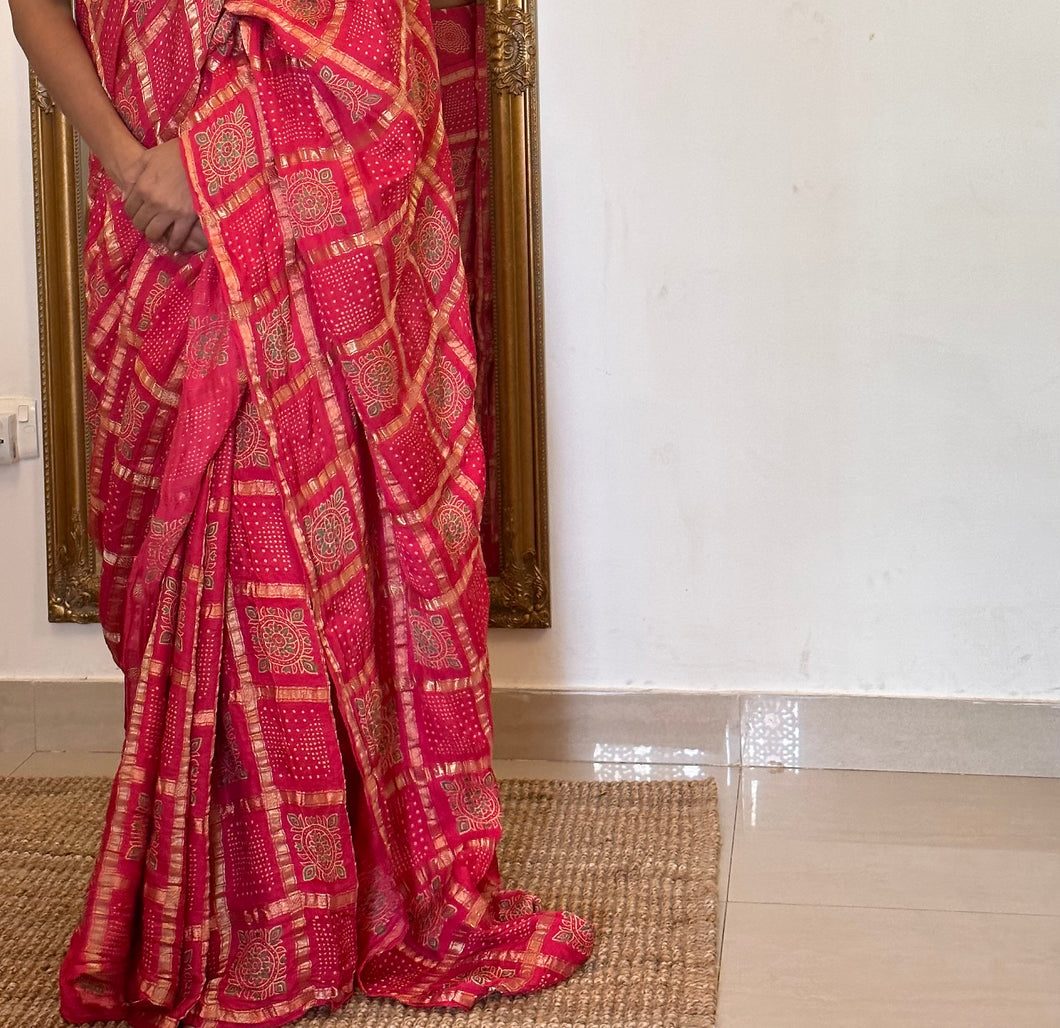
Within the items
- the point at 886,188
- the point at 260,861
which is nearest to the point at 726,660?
the point at 886,188

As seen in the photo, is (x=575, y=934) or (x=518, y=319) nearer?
(x=575, y=934)

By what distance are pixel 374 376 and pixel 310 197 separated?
0.68ft

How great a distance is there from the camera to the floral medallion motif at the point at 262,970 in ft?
5.13

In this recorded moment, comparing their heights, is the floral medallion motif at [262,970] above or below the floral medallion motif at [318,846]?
below

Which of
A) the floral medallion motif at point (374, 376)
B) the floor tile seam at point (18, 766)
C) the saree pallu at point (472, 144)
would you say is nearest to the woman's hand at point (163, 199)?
the floral medallion motif at point (374, 376)

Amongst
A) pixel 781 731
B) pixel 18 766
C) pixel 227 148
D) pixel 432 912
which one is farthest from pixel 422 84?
pixel 18 766

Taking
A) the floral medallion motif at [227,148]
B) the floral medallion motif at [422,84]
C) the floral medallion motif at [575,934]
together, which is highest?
the floral medallion motif at [422,84]

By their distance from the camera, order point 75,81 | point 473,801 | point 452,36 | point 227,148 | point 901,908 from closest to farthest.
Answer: point 227,148 → point 75,81 → point 473,801 → point 901,908 → point 452,36

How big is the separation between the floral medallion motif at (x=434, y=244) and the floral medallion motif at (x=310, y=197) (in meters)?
0.17

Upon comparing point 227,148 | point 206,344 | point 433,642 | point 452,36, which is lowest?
point 433,642

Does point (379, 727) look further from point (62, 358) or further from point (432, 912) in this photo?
point (62, 358)

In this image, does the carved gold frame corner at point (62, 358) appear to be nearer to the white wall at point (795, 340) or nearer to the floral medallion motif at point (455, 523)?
the white wall at point (795, 340)

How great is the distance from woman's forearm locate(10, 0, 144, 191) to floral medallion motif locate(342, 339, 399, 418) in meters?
0.32

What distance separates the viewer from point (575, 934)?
5.53ft
